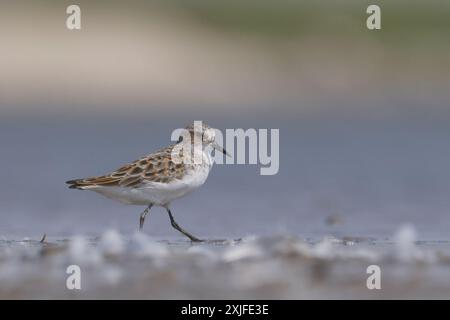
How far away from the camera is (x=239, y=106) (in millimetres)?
19047

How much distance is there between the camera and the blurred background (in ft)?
36.7

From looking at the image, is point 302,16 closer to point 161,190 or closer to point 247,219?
point 247,219

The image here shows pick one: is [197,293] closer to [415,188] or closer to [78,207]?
[78,207]

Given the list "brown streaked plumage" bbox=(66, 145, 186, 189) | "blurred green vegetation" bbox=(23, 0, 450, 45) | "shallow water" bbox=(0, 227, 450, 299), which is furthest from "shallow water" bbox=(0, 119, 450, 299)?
"blurred green vegetation" bbox=(23, 0, 450, 45)

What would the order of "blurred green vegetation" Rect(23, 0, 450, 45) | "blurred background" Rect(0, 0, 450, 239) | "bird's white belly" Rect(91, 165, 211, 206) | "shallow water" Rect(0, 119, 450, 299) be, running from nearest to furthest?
1. "shallow water" Rect(0, 119, 450, 299)
2. "bird's white belly" Rect(91, 165, 211, 206)
3. "blurred background" Rect(0, 0, 450, 239)
4. "blurred green vegetation" Rect(23, 0, 450, 45)

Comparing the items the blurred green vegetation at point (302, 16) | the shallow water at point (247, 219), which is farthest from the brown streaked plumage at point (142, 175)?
the blurred green vegetation at point (302, 16)

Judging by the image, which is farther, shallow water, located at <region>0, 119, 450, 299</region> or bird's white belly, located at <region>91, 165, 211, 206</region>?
bird's white belly, located at <region>91, 165, 211, 206</region>

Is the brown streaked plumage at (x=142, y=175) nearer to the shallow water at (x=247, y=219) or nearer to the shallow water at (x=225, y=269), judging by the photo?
the shallow water at (x=247, y=219)

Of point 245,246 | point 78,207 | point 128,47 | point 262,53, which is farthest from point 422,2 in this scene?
point 245,246

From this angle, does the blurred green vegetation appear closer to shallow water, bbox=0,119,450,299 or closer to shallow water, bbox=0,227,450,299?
shallow water, bbox=0,119,450,299

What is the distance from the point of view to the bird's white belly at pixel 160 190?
30.6 ft

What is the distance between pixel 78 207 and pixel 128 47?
33.8ft

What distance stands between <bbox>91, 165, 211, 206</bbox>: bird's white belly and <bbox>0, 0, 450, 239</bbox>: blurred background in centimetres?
76

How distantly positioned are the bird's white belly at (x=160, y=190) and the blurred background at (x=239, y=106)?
0.76 meters
